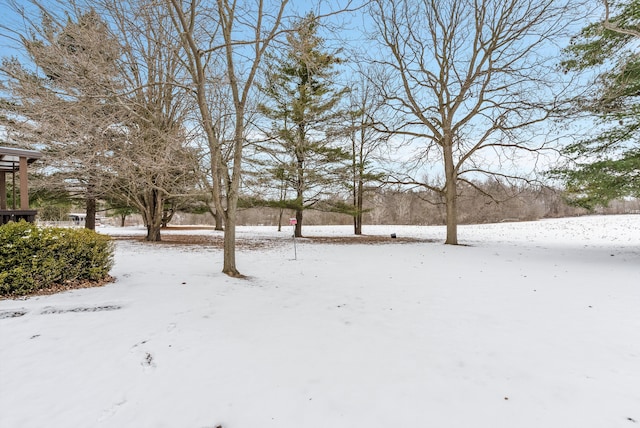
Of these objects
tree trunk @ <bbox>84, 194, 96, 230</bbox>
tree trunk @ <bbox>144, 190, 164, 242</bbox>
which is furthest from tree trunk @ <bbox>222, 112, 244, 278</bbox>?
tree trunk @ <bbox>84, 194, 96, 230</bbox>

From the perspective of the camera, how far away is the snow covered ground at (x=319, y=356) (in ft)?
6.38

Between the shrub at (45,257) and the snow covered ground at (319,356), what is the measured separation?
420 mm

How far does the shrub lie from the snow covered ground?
0.42 metres

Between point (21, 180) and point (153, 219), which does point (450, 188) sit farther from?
point (21, 180)

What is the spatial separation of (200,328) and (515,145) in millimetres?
12133

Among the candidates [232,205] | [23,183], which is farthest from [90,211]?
[232,205]

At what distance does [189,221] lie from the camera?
1718 inches

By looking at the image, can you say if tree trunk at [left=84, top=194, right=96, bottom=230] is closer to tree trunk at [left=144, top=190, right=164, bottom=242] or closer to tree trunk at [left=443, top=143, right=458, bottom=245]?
tree trunk at [left=144, top=190, right=164, bottom=242]

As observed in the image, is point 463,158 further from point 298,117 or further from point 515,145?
point 298,117

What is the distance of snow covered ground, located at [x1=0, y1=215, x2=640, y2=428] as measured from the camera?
194 cm

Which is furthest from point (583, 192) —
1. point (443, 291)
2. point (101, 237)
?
point (101, 237)

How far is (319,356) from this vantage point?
270 cm

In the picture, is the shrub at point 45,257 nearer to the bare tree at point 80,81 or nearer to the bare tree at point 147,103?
the bare tree at point 80,81

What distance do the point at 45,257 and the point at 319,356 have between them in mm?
4346
